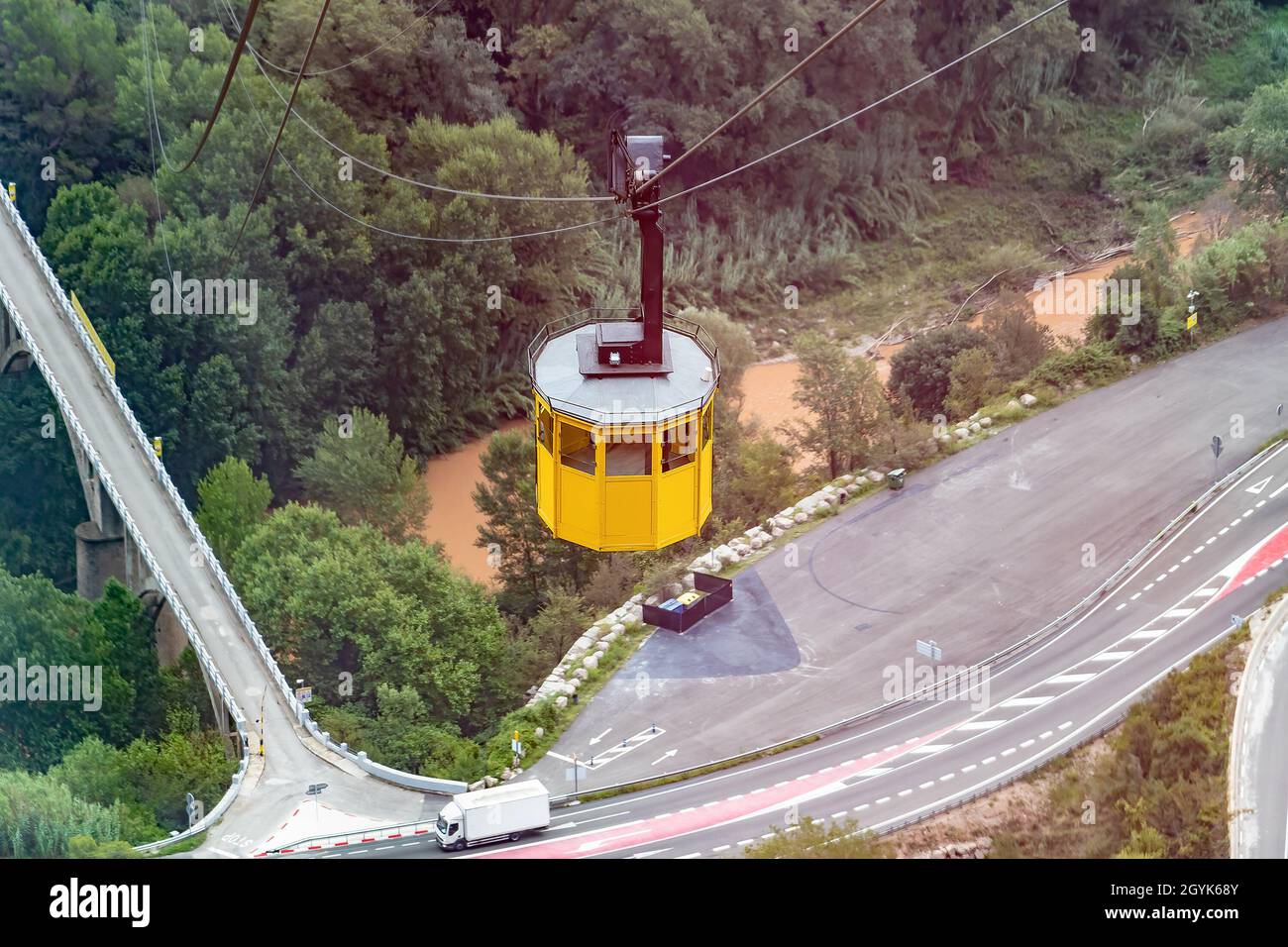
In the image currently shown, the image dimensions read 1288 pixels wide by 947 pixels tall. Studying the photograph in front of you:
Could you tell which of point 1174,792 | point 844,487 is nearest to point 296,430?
point 844,487

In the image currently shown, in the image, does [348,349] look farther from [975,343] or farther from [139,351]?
[975,343]

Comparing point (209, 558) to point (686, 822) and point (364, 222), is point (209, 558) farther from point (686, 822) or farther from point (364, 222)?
point (686, 822)

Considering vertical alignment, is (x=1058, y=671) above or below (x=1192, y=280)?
below

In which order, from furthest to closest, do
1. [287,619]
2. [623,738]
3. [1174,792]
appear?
[287,619] → [623,738] → [1174,792]

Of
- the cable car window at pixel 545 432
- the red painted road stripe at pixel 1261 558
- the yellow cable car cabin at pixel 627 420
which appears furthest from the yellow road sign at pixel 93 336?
the red painted road stripe at pixel 1261 558

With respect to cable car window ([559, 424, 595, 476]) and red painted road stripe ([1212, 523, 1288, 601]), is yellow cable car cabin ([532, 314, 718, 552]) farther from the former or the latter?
red painted road stripe ([1212, 523, 1288, 601])

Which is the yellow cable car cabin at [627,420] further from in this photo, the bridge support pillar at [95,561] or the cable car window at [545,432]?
the bridge support pillar at [95,561]

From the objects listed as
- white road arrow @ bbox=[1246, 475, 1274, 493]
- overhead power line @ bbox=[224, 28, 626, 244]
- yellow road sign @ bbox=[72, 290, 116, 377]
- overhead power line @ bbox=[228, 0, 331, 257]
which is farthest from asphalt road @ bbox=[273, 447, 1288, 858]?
yellow road sign @ bbox=[72, 290, 116, 377]
